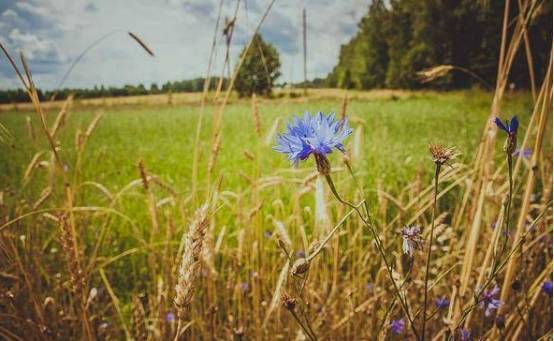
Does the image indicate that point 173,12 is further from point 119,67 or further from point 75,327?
point 75,327

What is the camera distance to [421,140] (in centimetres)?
423

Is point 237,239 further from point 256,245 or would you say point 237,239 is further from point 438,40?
point 438,40

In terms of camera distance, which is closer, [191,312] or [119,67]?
[191,312]

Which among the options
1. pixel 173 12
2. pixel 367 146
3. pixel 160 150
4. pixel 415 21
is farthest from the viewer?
pixel 415 21

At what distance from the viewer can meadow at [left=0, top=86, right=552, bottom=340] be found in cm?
68

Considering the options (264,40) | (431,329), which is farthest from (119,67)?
(431,329)

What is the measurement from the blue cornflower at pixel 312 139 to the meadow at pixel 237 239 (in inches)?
1.8

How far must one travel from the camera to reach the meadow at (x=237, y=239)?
0.68 meters

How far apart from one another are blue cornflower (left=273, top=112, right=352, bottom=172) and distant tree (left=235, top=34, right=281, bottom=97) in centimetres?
83

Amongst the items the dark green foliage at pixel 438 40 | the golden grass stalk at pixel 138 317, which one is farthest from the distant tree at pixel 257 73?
the dark green foliage at pixel 438 40

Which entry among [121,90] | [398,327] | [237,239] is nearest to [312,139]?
[398,327]

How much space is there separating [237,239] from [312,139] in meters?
0.91

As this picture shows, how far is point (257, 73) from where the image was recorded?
126 cm

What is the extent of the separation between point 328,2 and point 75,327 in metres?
1.29
